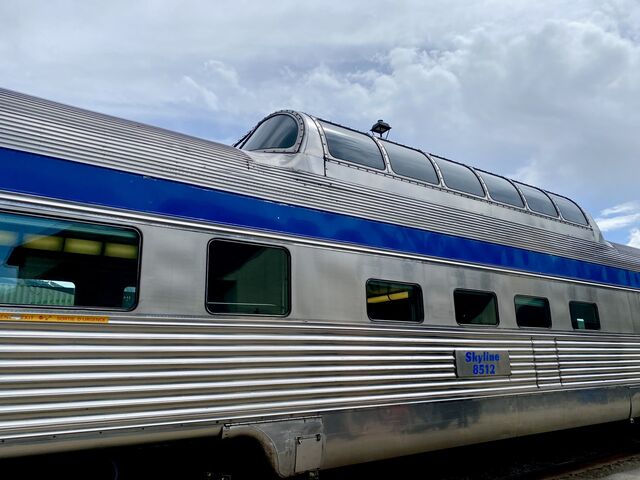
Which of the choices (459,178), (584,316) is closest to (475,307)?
(459,178)

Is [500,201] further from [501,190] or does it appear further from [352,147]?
[352,147]

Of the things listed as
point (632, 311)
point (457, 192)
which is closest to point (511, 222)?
point (457, 192)

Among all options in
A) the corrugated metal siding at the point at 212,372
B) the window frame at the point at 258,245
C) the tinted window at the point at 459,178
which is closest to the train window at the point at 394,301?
the corrugated metal siding at the point at 212,372

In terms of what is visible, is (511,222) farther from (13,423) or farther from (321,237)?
(13,423)

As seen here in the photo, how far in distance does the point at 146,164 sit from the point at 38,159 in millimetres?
779

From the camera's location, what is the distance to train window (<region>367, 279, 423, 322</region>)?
489 cm

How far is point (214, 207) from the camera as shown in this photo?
4152mm

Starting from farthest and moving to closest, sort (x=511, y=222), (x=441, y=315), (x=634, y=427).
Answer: (x=634, y=427)
(x=511, y=222)
(x=441, y=315)

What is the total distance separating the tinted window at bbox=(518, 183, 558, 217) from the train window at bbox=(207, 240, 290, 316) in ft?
15.7

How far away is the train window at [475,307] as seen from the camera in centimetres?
561

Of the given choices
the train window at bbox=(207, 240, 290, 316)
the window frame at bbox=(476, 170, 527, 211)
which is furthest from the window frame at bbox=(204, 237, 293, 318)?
the window frame at bbox=(476, 170, 527, 211)

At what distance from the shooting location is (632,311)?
809 cm

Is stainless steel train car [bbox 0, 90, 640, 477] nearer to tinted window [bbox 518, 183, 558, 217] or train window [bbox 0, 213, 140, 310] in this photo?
train window [bbox 0, 213, 140, 310]

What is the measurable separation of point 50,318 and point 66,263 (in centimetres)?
41
